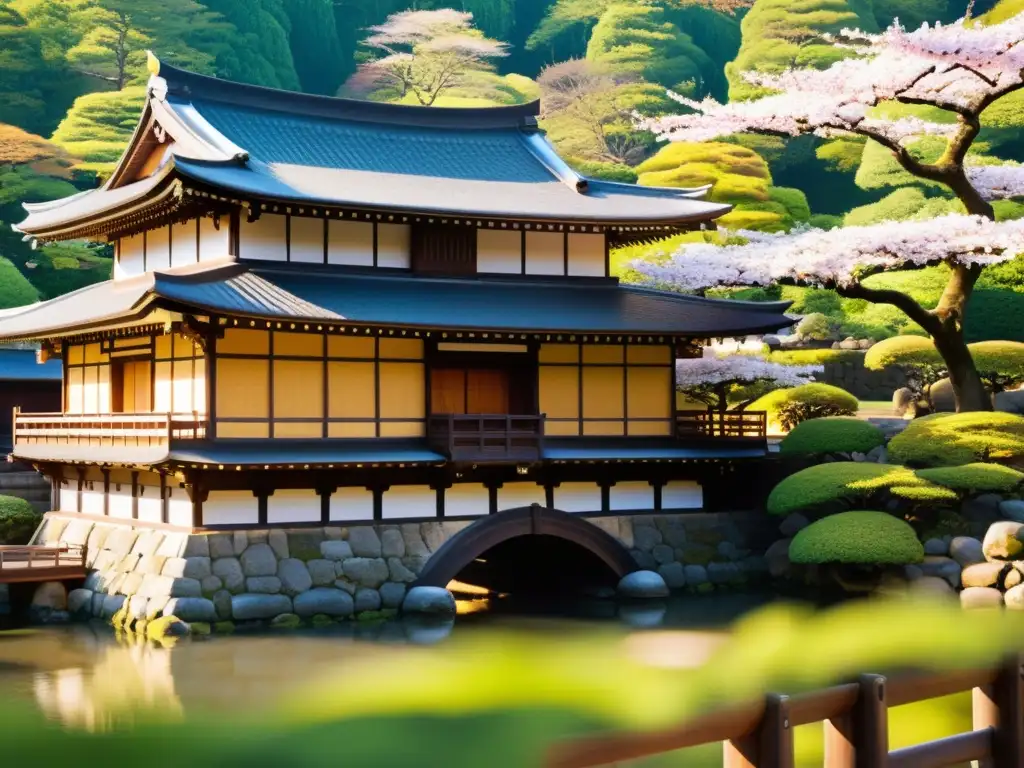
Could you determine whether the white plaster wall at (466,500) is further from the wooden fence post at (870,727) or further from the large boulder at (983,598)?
the wooden fence post at (870,727)

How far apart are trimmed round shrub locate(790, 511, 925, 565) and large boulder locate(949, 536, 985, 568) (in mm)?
657

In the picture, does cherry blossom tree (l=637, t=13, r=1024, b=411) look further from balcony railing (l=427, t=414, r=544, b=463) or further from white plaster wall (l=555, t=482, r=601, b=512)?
balcony railing (l=427, t=414, r=544, b=463)

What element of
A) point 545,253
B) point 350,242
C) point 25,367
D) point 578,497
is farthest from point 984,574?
point 25,367

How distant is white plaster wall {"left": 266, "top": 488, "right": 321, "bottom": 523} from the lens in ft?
74.9

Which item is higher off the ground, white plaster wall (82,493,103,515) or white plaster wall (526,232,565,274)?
white plaster wall (526,232,565,274)

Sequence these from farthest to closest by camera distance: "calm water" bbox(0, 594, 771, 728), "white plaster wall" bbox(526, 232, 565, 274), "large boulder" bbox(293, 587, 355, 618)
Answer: "white plaster wall" bbox(526, 232, 565, 274)
"large boulder" bbox(293, 587, 355, 618)
"calm water" bbox(0, 594, 771, 728)

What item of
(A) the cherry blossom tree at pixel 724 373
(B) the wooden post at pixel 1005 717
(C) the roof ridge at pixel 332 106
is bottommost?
(B) the wooden post at pixel 1005 717

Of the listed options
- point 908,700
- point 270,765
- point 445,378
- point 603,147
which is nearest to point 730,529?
A: point 445,378

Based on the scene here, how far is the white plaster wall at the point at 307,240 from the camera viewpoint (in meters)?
24.3

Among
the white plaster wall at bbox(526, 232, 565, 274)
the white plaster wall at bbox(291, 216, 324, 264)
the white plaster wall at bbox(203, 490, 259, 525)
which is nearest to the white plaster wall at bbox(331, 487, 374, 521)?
the white plaster wall at bbox(203, 490, 259, 525)

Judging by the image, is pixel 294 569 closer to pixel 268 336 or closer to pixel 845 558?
pixel 268 336

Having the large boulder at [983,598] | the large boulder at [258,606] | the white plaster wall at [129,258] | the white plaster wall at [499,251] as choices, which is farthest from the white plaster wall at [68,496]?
the large boulder at [983,598]

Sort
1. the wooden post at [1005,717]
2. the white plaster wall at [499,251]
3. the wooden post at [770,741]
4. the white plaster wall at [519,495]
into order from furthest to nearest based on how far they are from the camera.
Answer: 1. the white plaster wall at [499,251]
2. the white plaster wall at [519,495]
3. the wooden post at [1005,717]
4. the wooden post at [770,741]

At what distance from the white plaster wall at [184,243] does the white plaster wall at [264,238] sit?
1.10 m
